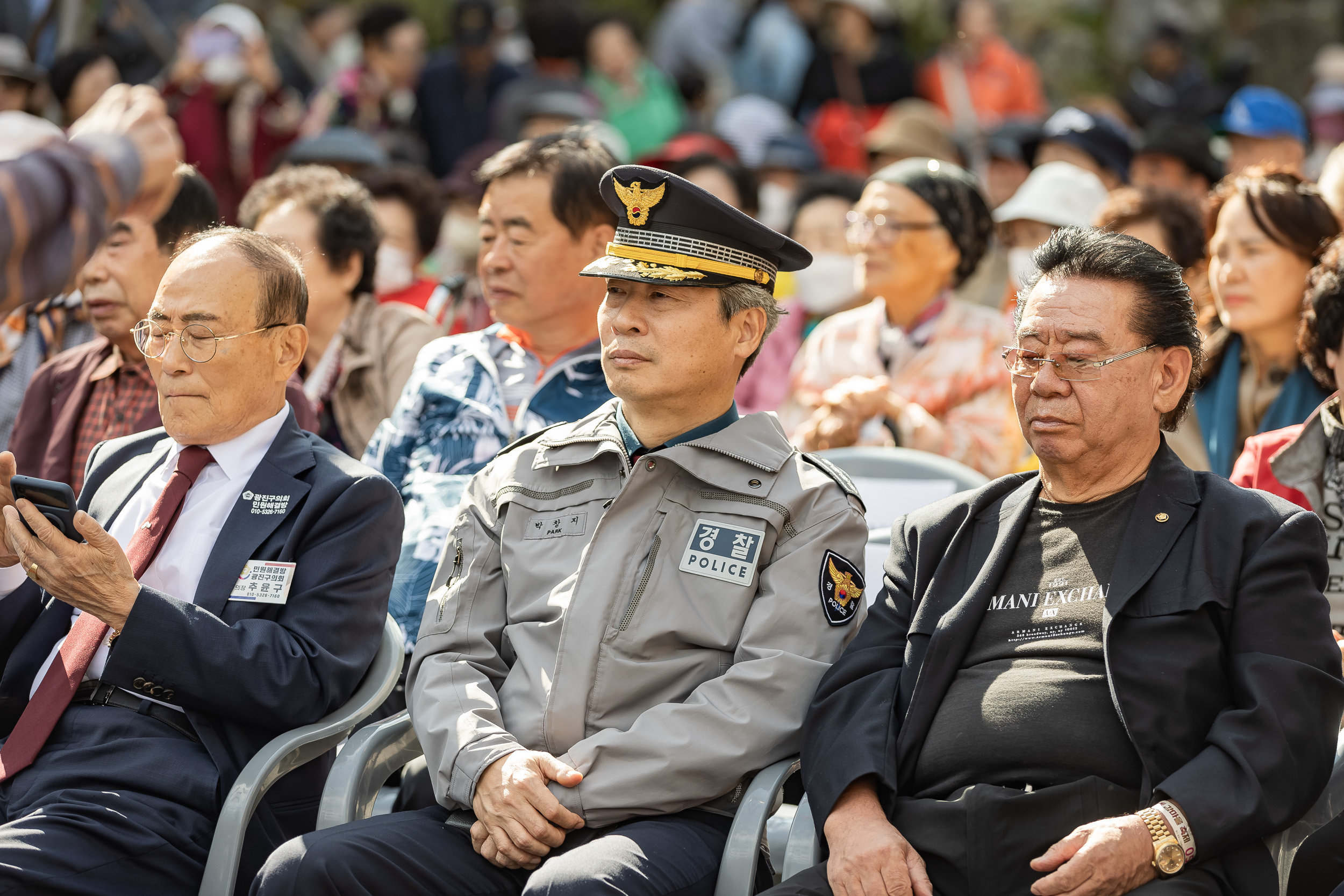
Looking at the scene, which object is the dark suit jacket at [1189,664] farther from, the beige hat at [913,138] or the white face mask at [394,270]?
the beige hat at [913,138]

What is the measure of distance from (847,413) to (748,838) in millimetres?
1980

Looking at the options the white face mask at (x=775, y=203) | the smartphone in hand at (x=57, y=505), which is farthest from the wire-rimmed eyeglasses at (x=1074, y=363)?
the white face mask at (x=775, y=203)

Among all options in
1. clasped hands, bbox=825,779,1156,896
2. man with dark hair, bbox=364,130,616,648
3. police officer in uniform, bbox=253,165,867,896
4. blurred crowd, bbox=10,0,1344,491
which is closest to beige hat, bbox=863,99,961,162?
blurred crowd, bbox=10,0,1344,491

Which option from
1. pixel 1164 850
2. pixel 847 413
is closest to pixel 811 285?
pixel 847 413

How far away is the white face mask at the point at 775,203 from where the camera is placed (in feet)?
26.9

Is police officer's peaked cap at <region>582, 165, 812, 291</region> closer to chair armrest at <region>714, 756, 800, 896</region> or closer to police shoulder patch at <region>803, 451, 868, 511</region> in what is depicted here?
police shoulder patch at <region>803, 451, 868, 511</region>

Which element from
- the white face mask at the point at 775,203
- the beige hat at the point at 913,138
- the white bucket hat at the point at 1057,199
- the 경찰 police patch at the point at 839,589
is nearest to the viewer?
the 경찰 police patch at the point at 839,589

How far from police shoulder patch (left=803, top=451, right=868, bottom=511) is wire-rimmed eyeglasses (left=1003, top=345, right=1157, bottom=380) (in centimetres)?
48

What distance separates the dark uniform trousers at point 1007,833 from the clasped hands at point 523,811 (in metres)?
0.45

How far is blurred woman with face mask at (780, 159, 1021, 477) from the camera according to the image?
181 inches

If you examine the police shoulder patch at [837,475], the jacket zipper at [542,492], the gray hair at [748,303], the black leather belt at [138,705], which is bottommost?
the black leather belt at [138,705]

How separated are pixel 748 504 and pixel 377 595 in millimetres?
891

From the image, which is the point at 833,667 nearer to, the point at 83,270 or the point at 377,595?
the point at 377,595

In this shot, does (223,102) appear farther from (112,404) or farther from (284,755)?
(284,755)
